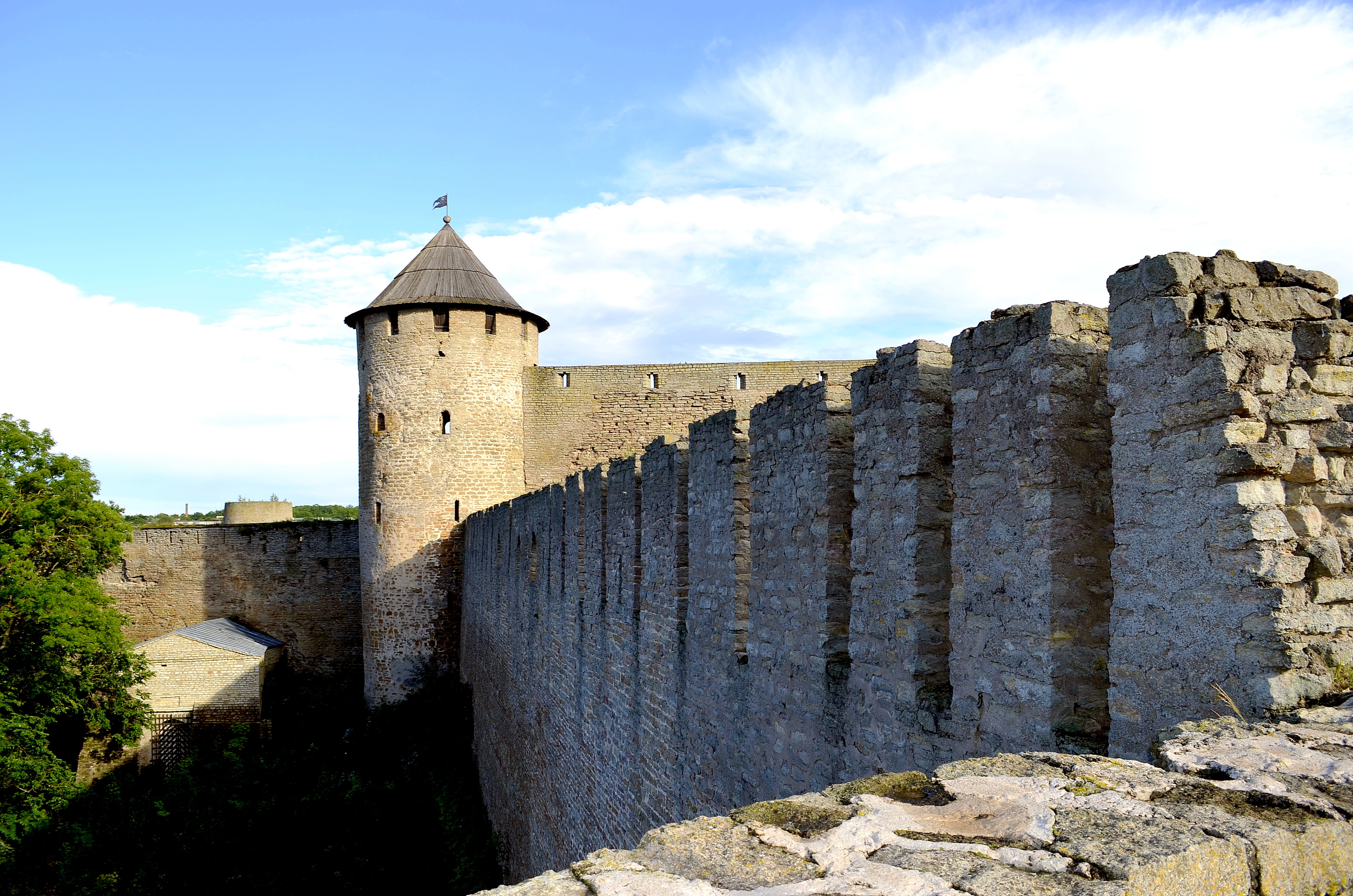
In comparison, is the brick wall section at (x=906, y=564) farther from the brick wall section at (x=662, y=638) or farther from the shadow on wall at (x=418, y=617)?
the shadow on wall at (x=418, y=617)

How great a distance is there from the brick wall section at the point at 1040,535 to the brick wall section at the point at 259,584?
2547 centimetres

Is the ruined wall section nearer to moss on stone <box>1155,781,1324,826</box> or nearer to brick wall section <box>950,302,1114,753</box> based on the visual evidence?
brick wall section <box>950,302,1114,753</box>

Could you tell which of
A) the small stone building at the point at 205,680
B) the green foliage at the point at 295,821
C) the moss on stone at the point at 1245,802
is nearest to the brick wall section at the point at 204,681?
the small stone building at the point at 205,680

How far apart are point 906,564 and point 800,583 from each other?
1.11 metres

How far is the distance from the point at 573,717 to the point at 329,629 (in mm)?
18653

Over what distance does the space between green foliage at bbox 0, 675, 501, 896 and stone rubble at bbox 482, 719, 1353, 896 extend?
1315cm

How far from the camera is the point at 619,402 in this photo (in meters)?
22.4

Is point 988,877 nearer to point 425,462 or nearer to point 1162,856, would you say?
point 1162,856

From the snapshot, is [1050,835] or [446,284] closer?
[1050,835]

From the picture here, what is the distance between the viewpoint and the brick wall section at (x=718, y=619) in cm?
599

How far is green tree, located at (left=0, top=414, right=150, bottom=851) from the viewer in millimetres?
17656

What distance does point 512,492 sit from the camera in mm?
21766

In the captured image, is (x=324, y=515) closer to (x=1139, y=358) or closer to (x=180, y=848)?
A: (x=180, y=848)

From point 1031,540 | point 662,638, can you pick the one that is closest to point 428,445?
point 662,638
